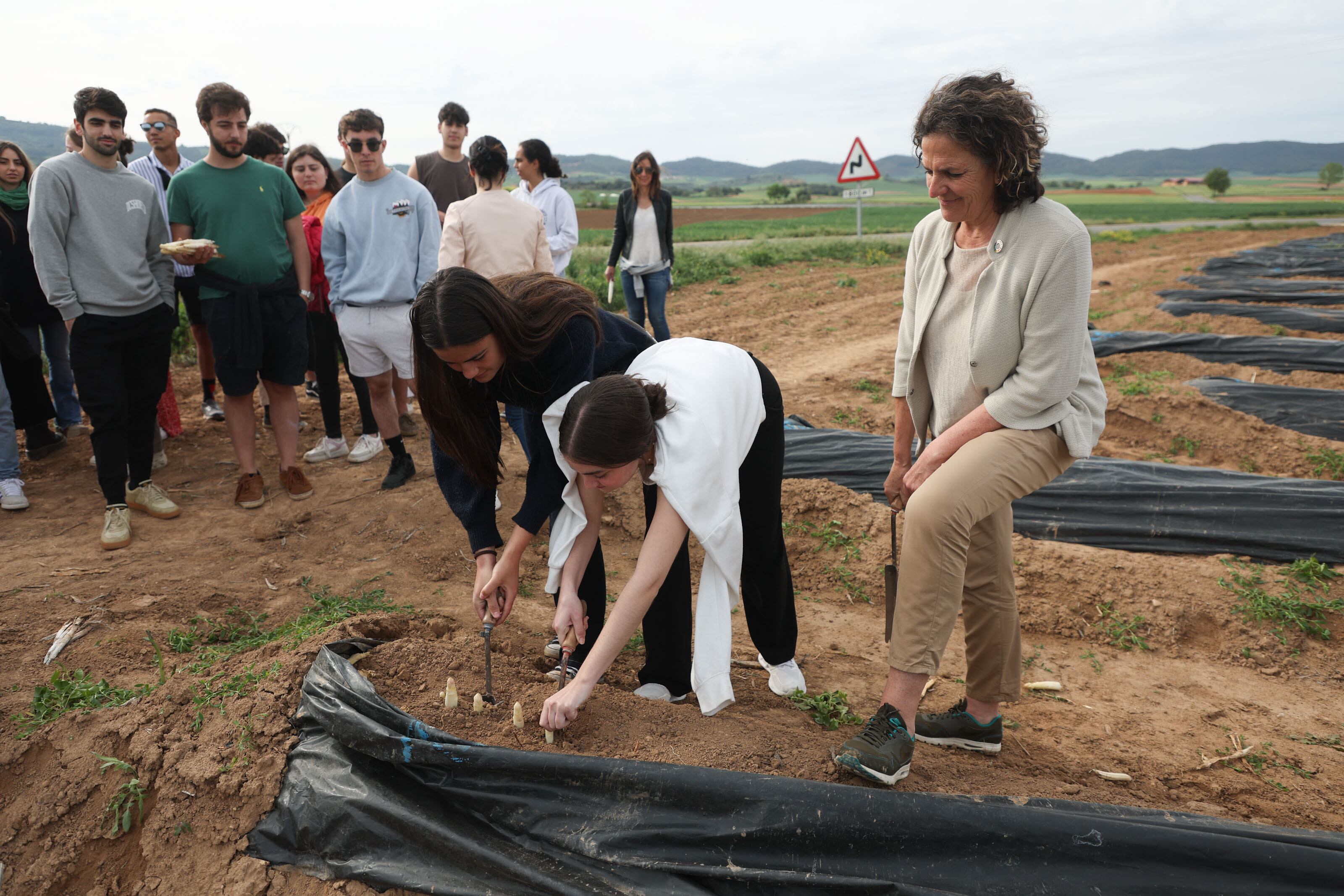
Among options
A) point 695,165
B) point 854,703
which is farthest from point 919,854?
point 695,165

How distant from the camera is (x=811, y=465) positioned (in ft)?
15.0

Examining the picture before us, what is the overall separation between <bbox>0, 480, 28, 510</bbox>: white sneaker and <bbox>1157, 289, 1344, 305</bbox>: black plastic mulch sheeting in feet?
38.3

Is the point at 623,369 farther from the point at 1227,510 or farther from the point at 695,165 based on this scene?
the point at 695,165

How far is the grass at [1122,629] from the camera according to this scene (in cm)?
332

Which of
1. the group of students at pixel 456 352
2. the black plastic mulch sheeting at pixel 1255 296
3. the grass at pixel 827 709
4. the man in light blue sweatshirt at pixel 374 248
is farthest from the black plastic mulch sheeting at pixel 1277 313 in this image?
the man in light blue sweatshirt at pixel 374 248

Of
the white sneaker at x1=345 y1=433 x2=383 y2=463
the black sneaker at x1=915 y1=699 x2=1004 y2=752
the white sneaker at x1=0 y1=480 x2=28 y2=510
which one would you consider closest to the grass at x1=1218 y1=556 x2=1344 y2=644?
the black sneaker at x1=915 y1=699 x2=1004 y2=752

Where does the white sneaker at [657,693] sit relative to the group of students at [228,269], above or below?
below

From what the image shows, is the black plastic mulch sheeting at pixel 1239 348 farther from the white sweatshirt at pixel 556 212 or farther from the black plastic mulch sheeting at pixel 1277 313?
the white sweatshirt at pixel 556 212

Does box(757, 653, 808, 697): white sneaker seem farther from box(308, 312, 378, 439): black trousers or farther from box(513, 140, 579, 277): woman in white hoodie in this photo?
box(513, 140, 579, 277): woman in white hoodie

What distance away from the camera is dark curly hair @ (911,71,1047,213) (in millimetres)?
1855

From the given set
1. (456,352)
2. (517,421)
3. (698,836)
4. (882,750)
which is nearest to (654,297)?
(517,421)

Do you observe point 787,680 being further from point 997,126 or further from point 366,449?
point 366,449

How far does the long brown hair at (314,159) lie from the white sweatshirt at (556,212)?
47.1 inches

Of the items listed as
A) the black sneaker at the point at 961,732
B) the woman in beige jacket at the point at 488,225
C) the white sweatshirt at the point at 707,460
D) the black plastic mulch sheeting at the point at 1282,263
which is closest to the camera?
the white sweatshirt at the point at 707,460
